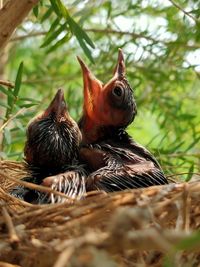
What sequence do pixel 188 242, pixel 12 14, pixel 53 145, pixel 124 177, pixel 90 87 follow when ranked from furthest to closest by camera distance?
pixel 90 87
pixel 53 145
pixel 124 177
pixel 12 14
pixel 188 242

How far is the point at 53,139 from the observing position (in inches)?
52.9

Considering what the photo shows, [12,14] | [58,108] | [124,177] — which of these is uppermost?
[12,14]

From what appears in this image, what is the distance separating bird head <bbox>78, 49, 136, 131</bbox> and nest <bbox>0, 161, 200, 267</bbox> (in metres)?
0.43

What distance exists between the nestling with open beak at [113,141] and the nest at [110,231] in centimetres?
26

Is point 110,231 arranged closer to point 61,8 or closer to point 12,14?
point 12,14

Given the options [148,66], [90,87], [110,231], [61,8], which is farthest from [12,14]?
[148,66]

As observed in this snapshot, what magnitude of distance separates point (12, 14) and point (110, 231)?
1.95 ft

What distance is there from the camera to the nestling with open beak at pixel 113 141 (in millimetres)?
1240

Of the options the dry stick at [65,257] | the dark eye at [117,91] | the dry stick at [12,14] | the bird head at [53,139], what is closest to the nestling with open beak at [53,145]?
the bird head at [53,139]

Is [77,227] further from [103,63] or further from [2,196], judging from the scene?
[103,63]

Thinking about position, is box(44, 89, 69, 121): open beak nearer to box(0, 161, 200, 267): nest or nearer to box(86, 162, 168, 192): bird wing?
box(86, 162, 168, 192): bird wing

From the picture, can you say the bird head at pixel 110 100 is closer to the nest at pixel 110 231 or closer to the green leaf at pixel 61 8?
the green leaf at pixel 61 8

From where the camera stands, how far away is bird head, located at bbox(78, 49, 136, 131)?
140 centimetres

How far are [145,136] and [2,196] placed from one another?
7.22 feet
